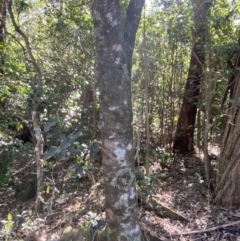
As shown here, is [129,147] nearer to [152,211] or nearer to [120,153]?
[120,153]

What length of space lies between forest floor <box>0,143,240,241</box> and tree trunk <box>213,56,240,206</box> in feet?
0.43

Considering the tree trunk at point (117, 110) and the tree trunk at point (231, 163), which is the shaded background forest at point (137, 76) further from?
the tree trunk at point (117, 110)

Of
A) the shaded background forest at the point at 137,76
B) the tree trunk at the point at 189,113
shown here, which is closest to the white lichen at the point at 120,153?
the shaded background forest at the point at 137,76

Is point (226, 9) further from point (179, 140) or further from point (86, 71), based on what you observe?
point (179, 140)

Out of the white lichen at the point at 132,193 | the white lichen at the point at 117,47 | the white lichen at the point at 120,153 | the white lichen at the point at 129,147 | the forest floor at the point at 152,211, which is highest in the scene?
the white lichen at the point at 117,47

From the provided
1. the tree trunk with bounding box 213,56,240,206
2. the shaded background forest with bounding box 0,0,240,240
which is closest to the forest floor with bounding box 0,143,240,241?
the tree trunk with bounding box 213,56,240,206

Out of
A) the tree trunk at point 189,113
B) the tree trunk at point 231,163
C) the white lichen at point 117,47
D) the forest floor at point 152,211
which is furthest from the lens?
the tree trunk at point 189,113

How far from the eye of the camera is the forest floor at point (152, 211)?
2.79 m

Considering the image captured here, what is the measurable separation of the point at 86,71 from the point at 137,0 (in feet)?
7.72

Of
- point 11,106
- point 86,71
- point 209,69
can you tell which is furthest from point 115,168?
point 11,106

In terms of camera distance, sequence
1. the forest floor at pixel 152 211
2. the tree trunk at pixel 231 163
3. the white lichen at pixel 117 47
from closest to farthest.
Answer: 1. the white lichen at pixel 117 47
2. the forest floor at pixel 152 211
3. the tree trunk at pixel 231 163

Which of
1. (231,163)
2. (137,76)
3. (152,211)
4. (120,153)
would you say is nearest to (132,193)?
(120,153)

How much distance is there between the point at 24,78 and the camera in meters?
4.41

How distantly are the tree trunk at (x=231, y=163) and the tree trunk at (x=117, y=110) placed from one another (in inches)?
61.0
